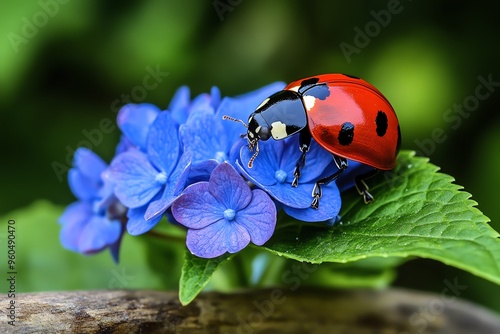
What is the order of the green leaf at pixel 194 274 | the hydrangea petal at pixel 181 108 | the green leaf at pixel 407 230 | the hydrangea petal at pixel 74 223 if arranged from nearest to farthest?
the green leaf at pixel 407 230 < the green leaf at pixel 194 274 < the hydrangea petal at pixel 181 108 < the hydrangea petal at pixel 74 223

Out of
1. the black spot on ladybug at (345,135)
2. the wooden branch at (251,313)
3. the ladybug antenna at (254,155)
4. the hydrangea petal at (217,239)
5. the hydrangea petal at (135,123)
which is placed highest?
the hydrangea petal at (135,123)

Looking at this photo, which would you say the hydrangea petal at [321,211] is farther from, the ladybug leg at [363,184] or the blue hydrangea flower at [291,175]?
the ladybug leg at [363,184]

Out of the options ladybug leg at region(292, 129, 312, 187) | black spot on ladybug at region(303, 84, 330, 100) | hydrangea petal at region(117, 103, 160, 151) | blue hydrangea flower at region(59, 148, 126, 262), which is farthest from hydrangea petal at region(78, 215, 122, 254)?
black spot on ladybug at region(303, 84, 330, 100)

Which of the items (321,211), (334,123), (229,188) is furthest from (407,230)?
(229,188)

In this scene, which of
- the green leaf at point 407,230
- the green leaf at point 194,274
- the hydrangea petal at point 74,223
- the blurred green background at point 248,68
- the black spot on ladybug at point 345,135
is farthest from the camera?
the blurred green background at point 248,68

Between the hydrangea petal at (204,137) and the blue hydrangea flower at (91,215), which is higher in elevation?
the hydrangea petal at (204,137)

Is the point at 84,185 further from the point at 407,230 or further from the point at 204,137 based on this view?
the point at 407,230

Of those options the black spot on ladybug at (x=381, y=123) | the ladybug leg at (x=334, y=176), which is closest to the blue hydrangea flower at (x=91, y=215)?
the ladybug leg at (x=334, y=176)
